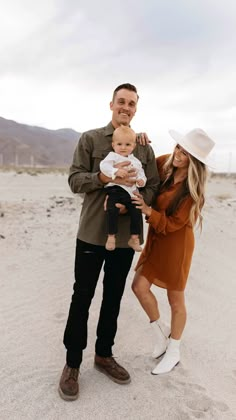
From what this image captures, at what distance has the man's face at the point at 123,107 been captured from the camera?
123 inches

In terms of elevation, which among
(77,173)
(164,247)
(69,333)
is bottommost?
(69,333)

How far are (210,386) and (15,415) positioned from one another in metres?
1.56

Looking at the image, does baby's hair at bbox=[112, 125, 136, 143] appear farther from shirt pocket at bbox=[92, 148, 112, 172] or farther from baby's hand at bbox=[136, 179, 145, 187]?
baby's hand at bbox=[136, 179, 145, 187]

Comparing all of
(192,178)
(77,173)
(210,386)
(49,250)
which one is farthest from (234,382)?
(49,250)

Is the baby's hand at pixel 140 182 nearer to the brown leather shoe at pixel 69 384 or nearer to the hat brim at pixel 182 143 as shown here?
the hat brim at pixel 182 143

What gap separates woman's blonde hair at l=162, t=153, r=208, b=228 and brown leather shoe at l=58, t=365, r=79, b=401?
1.46 meters

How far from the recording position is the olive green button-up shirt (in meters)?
3.16

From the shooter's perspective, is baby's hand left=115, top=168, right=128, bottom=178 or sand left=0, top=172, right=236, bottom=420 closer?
baby's hand left=115, top=168, right=128, bottom=178

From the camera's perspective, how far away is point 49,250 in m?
7.37

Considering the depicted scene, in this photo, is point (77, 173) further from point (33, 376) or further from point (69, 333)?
point (33, 376)

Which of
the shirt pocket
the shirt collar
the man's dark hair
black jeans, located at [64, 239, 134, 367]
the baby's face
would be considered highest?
the man's dark hair

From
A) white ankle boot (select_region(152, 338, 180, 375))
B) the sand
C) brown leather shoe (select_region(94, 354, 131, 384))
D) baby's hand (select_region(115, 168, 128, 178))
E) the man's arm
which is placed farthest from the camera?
white ankle boot (select_region(152, 338, 180, 375))

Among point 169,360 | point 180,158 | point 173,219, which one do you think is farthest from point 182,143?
point 169,360

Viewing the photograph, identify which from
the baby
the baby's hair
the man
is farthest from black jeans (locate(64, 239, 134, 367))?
the baby's hair
